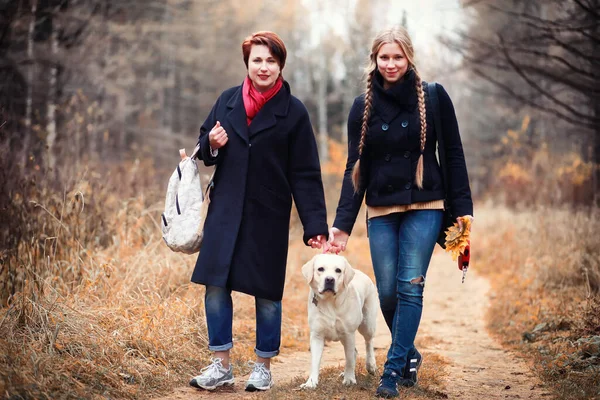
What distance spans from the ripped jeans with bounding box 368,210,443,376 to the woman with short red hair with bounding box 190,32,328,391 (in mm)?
396

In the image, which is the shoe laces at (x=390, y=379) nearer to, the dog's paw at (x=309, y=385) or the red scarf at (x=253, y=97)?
the dog's paw at (x=309, y=385)

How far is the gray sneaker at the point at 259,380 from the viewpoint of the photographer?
4.15m

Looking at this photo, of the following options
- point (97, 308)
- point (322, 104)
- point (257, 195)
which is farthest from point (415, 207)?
point (322, 104)

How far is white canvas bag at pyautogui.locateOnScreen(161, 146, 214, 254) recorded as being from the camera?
4.12m

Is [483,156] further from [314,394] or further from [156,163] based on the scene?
[314,394]

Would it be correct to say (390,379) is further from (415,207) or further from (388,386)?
(415,207)

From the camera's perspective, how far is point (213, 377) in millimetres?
4137

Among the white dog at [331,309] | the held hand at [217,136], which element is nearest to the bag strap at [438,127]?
the white dog at [331,309]

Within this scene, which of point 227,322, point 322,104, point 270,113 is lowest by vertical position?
point 227,322

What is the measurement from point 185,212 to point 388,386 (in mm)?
1635

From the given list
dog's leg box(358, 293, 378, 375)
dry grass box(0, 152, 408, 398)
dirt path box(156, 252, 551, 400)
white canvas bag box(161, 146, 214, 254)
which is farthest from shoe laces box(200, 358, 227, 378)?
dog's leg box(358, 293, 378, 375)

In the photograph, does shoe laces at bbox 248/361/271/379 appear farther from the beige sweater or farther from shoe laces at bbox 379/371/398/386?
the beige sweater

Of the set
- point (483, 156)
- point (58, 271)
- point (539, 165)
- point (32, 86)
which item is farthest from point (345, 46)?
point (58, 271)

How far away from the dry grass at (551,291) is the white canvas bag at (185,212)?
2.49 metres
